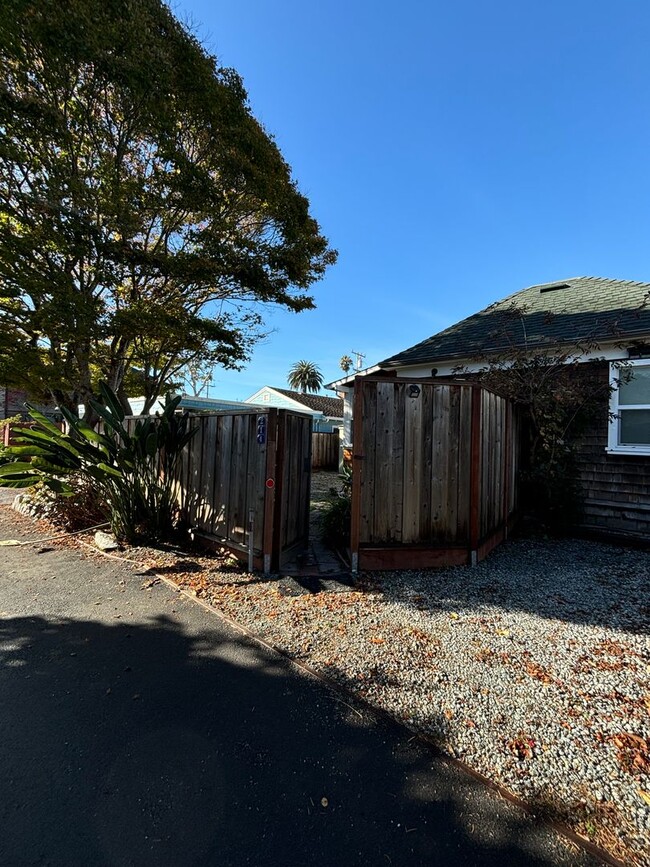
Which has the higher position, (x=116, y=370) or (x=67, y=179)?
(x=67, y=179)

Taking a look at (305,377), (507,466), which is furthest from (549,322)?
(305,377)

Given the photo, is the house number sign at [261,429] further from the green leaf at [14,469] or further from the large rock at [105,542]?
the green leaf at [14,469]

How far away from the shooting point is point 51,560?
4898 millimetres

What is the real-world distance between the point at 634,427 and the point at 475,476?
357cm

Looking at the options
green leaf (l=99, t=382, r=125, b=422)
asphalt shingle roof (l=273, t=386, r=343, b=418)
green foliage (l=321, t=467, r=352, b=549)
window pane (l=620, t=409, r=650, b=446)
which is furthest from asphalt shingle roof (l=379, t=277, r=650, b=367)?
asphalt shingle roof (l=273, t=386, r=343, b=418)

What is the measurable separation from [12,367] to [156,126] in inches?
197

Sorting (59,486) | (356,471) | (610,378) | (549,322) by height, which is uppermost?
(549,322)

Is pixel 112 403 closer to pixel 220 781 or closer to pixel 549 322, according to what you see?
pixel 220 781

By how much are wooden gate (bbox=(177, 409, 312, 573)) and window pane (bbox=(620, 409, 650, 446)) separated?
5151mm

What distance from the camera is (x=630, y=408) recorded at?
630cm

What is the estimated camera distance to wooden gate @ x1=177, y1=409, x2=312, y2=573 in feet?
14.6

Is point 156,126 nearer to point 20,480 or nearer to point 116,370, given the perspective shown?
point 116,370

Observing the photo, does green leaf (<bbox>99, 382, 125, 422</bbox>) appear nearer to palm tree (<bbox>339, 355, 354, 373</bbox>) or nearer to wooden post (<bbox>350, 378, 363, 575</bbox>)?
wooden post (<bbox>350, 378, 363, 575</bbox>)

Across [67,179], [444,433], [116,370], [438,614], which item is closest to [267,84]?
[67,179]
